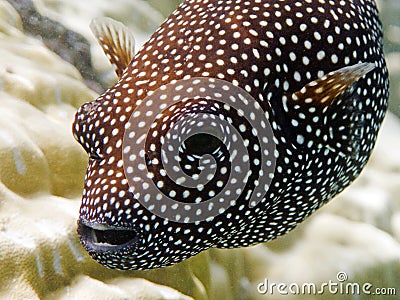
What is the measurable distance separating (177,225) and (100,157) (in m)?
0.52

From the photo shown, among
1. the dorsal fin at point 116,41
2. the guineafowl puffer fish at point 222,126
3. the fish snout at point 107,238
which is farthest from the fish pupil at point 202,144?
the dorsal fin at point 116,41

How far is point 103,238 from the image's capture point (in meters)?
2.21

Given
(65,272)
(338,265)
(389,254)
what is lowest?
(65,272)

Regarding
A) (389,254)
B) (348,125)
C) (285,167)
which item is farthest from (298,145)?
(389,254)

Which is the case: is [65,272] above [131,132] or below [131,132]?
below

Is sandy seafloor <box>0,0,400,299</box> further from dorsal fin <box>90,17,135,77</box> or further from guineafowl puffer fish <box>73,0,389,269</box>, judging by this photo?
dorsal fin <box>90,17,135,77</box>

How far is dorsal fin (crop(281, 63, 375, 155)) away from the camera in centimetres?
246

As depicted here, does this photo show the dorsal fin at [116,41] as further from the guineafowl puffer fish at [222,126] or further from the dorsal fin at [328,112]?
the dorsal fin at [328,112]

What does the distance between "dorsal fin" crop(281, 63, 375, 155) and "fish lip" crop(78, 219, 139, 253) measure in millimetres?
1034

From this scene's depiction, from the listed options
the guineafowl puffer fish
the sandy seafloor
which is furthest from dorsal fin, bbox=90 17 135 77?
the sandy seafloor

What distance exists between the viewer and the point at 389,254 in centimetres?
442

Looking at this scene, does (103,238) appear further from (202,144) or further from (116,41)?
(116,41)

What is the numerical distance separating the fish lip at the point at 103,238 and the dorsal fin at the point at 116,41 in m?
1.18

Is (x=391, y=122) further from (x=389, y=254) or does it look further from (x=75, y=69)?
(x=75, y=69)
